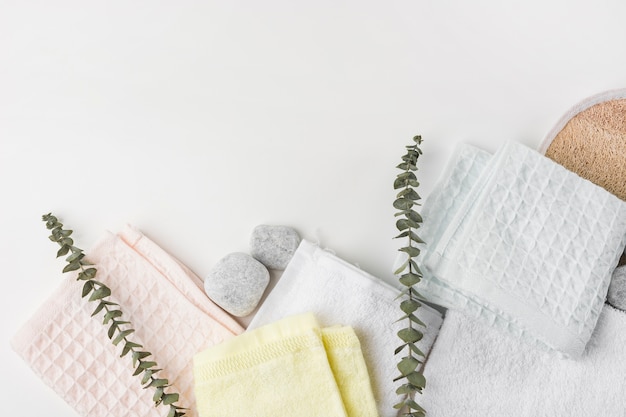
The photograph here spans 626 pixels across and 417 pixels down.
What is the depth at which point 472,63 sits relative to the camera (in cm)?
109

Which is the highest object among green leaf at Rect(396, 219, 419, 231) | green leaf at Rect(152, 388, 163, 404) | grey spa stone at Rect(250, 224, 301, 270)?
green leaf at Rect(396, 219, 419, 231)

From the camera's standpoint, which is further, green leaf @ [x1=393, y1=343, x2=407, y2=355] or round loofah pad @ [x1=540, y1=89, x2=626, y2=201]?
round loofah pad @ [x1=540, y1=89, x2=626, y2=201]

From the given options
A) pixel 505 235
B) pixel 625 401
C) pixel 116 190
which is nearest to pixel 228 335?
pixel 116 190

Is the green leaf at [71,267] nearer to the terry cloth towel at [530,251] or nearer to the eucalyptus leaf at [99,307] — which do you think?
the eucalyptus leaf at [99,307]

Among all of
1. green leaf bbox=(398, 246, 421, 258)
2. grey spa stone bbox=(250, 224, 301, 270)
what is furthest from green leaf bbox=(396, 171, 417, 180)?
grey spa stone bbox=(250, 224, 301, 270)

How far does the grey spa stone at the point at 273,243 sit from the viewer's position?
1072mm

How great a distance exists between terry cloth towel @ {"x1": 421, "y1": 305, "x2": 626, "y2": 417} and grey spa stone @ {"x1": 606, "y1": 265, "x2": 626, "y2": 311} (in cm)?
3

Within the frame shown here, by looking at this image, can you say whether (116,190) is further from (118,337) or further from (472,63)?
(472,63)

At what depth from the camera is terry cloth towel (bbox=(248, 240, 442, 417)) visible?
995 millimetres

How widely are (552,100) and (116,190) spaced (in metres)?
0.84

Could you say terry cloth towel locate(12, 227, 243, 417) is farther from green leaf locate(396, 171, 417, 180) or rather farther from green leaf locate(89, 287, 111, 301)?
green leaf locate(396, 171, 417, 180)

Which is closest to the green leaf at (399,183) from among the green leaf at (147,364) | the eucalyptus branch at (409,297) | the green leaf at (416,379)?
the eucalyptus branch at (409,297)

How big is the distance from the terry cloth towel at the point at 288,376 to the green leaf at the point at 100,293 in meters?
0.20

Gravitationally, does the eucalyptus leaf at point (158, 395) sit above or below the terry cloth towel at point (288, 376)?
below
